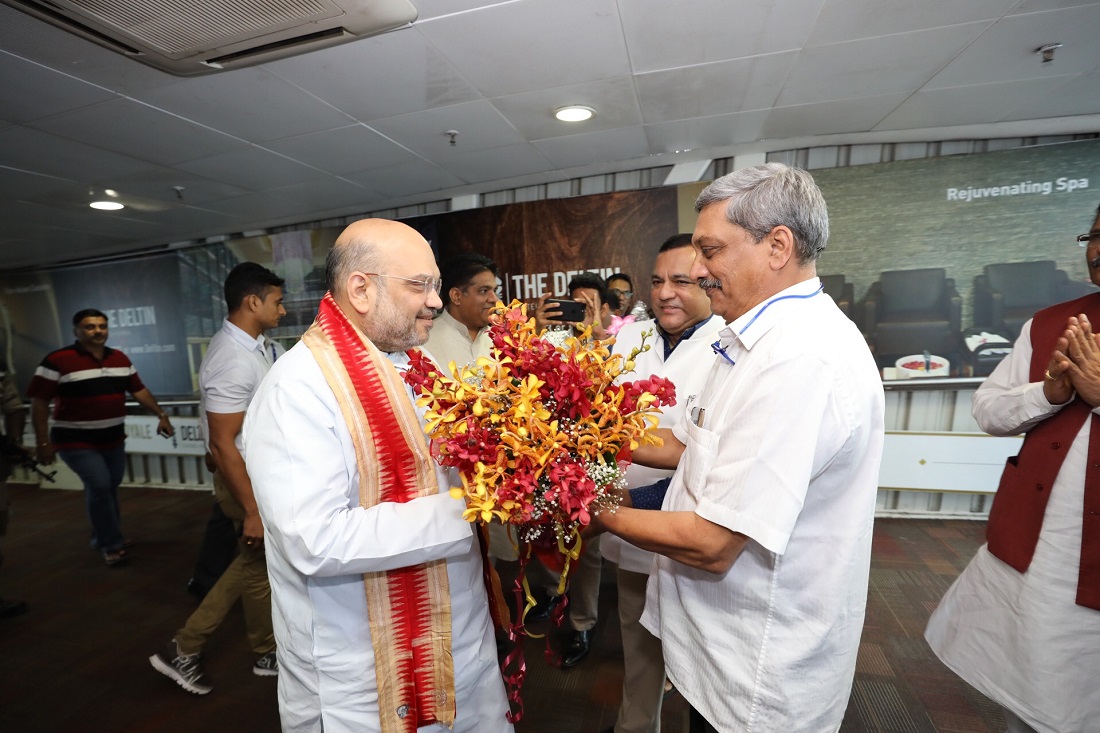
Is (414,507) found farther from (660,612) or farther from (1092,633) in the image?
(1092,633)

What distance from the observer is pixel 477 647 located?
1395mm

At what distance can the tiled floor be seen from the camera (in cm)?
226

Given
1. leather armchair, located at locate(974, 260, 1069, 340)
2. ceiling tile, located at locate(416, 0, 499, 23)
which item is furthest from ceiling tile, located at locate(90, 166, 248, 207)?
leather armchair, located at locate(974, 260, 1069, 340)

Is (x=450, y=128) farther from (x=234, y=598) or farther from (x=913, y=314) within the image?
(x=913, y=314)

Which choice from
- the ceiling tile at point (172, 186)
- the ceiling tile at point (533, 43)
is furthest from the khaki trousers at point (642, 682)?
the ceiling tile at point (172, 186)

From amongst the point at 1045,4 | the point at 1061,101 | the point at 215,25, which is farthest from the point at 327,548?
the point at 1061,101

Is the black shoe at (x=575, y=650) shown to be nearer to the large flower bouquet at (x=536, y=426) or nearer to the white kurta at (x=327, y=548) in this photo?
the white kurta at (x=327, y=548)

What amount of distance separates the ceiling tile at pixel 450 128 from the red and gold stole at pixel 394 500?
2.33 metres

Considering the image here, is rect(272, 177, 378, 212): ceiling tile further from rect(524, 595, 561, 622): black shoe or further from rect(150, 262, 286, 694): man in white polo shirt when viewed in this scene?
rect(524, 595, 561, 622): black shoe

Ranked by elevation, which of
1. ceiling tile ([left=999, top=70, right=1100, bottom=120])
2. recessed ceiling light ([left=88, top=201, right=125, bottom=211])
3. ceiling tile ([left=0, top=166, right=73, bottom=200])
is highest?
ceiling tile ([left=999, top=70, right=1100, bottom=120])

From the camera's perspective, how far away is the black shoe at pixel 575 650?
8.46 feet

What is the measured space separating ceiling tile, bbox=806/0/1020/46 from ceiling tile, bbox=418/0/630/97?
96 centimetres

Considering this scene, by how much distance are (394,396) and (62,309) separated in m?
8.73

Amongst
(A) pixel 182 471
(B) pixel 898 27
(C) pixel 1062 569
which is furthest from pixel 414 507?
(A) pixel 182 471
